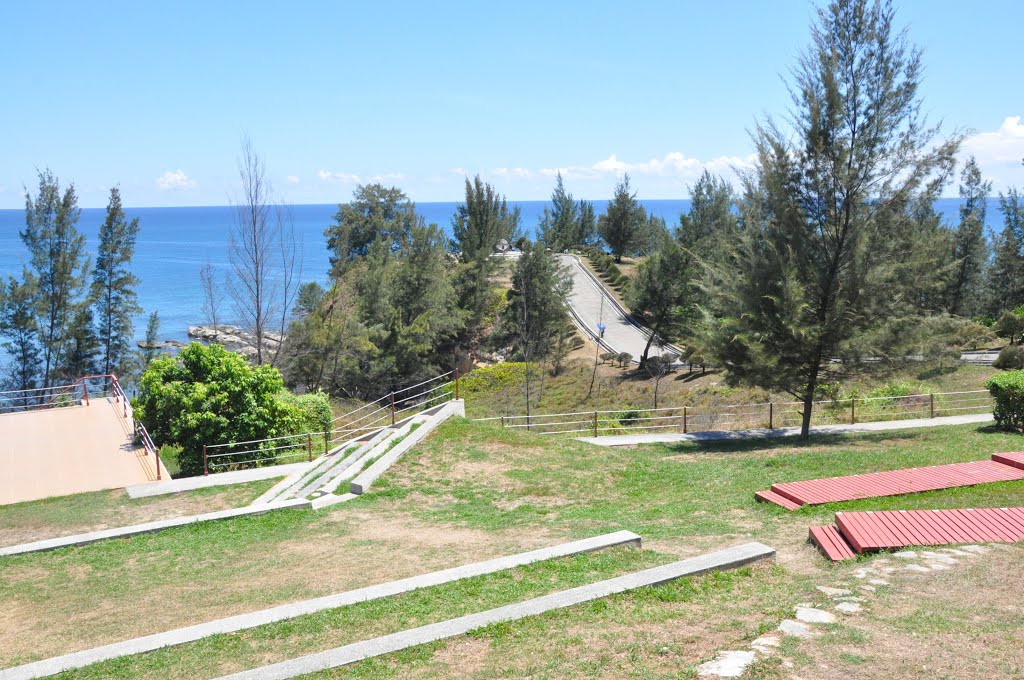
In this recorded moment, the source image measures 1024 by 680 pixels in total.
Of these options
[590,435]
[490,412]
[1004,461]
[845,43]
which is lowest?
[490,412]

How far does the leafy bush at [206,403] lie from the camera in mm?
18125

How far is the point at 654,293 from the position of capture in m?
46.7

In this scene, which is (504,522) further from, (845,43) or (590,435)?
(845,43)

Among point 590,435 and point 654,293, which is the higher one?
point 654,293

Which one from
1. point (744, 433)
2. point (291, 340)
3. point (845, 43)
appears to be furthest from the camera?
point (291, 340)

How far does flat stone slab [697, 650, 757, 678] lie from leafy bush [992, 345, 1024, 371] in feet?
96.9

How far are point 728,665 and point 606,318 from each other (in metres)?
51.3

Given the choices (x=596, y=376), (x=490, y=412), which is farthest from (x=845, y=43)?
(x=596, y=376)

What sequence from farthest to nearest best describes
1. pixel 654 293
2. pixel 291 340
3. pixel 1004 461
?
pixel 654 293
pixel 291 340
pixel 1004 461

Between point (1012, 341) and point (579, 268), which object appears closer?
point (1012, 341)

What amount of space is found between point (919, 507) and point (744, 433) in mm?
9436

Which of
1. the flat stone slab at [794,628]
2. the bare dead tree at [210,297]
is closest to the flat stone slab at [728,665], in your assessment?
the flat stone slab at [794,628]

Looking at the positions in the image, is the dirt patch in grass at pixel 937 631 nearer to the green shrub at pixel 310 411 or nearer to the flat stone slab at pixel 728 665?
the flat stone slab at pixel 728 665

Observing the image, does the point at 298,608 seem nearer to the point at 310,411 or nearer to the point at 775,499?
the point at 775,499
